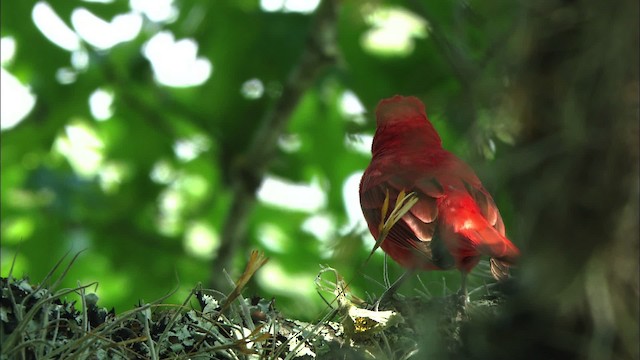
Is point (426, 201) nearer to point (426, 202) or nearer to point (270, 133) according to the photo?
point (426, 202)

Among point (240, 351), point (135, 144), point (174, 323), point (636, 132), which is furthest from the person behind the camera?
point (135, 144)

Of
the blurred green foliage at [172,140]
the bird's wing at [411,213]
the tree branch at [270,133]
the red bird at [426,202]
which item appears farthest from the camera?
the blurred green foliage at [172,140]

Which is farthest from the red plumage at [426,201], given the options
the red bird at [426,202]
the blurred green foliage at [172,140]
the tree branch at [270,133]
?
the blurred green foliage at [172,140]

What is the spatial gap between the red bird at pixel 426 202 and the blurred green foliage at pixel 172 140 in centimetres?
211

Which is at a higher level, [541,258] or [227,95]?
[541,258]

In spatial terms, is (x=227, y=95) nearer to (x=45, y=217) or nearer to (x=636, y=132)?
(x=45, y=217)

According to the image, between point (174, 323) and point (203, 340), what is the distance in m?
0.08

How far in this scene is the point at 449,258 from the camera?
1970mm

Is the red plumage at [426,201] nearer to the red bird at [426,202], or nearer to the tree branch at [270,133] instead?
the red bird at [426,202]

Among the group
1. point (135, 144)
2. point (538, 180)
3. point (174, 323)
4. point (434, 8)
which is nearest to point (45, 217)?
point (135, 144)

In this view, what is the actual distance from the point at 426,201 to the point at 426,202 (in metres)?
0.01

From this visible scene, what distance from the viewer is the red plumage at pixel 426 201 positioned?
220 cm

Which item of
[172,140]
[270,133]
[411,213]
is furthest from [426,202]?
[172,140]

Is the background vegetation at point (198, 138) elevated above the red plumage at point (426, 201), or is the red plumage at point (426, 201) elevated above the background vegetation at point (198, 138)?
the red plumage at point (426, 201)
